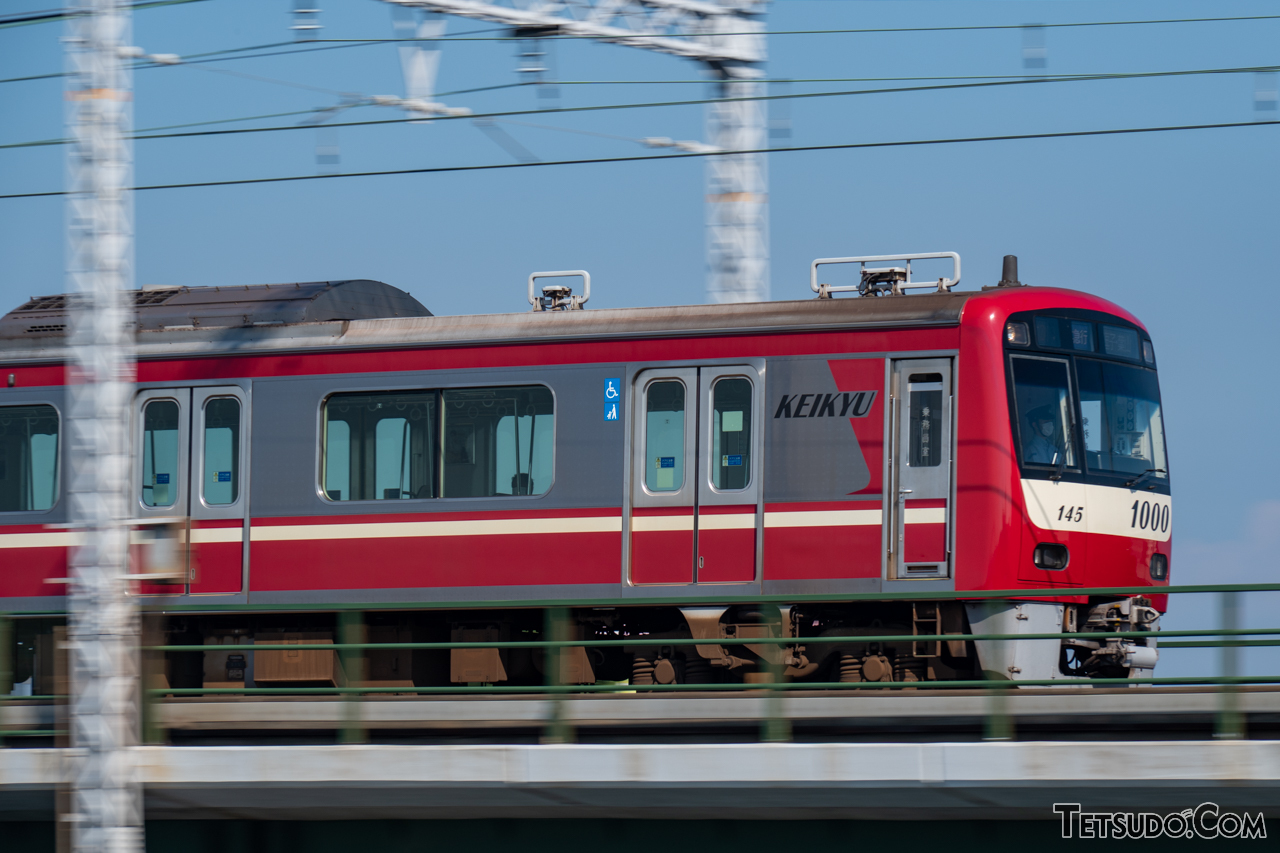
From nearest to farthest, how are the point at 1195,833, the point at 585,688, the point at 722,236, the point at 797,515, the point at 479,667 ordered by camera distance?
1. the point at 1195,833
2. the point at 585,688
3. the point at 797,515
4. the point at 479,667
5. the point at 722,236

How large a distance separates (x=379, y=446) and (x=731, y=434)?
3224mm

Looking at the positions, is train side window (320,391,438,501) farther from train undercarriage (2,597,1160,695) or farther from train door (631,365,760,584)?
train door (631,365,760,584)

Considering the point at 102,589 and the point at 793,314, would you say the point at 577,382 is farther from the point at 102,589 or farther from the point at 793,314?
the point at 102,589

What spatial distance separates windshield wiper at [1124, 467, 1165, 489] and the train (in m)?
0.03

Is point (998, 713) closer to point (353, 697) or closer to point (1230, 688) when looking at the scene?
point (1230, 688)

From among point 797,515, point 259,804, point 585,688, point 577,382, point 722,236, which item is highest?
point 722,236

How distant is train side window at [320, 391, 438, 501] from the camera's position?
1471 cm

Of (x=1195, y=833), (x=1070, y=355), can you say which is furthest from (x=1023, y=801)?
(x=1070, y=355)

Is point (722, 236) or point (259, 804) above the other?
point (722, 236)

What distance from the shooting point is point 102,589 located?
1052cm

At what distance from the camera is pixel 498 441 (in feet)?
47.8

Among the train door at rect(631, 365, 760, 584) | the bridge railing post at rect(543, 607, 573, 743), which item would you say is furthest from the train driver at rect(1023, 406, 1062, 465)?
the bridge railing post at rect(543, 607, 573, 743)

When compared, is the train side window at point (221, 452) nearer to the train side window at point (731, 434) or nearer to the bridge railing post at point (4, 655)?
the bridge railing post at point (4, 655)

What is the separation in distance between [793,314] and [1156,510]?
3637 mm
